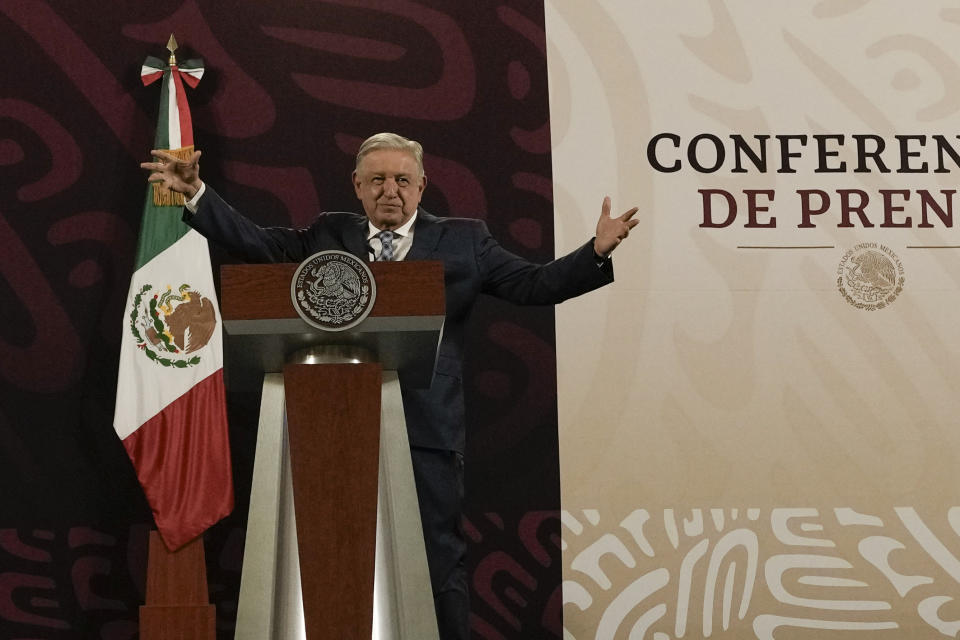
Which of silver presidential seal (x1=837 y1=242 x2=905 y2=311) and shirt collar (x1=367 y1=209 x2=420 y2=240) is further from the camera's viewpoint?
silver presidential seal (x1=837 y1=242 x2=905 y2=311)

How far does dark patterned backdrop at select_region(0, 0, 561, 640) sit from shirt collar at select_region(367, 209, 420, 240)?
4.63 ft

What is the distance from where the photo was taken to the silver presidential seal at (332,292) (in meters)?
2.34

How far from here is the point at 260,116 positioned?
4664 millimetres

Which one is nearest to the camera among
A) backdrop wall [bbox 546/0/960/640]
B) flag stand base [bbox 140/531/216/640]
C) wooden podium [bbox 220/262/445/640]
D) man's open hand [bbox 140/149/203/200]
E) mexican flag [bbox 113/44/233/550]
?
wooden podium [bbox 220/262/445/640]

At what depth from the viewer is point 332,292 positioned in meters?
2.34

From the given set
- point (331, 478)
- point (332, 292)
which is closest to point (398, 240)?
point (332, 292)

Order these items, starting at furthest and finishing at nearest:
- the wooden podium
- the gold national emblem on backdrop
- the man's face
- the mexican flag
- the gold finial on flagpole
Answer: the gold finial on flagpole
the gold national emblem on backdrop
the mexican flag
the man's face
the wooden podium

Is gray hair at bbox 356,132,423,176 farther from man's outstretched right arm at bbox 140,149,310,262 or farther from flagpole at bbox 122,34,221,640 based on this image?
flagpole at bbox 122,34,221,640

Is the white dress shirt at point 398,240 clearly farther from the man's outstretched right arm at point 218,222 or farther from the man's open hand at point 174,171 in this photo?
the man's open hand at point 174,171

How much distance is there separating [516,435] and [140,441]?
128cm

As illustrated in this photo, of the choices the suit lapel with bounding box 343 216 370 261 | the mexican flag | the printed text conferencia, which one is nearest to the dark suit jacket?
the suit lapel with bounding box 343 216 370 261

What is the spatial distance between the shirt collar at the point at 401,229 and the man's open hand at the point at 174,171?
0.51 m

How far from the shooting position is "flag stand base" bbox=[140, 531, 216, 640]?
397cm

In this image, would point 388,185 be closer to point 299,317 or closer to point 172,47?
point 299,317
